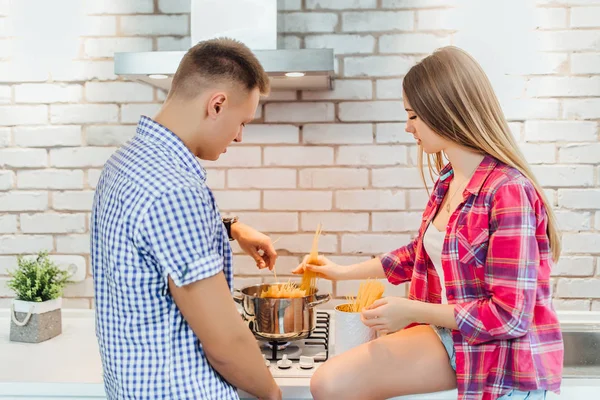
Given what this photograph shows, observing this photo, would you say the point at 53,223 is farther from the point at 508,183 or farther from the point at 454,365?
A: the point at 508,183

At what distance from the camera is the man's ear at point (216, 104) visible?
1.26 metres

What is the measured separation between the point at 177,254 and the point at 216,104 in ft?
1.17

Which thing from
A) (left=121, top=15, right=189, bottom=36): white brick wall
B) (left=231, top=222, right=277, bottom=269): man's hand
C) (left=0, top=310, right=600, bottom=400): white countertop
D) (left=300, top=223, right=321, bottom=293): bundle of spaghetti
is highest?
(left=121, top=15, right=189, bottom=36): white brick wall

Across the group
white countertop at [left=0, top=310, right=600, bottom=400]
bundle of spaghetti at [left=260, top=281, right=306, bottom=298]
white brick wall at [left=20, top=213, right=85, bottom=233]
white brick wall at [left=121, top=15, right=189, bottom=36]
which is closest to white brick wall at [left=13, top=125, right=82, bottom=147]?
white brick wall at [left=20, top=213, right=85, bottom=233]

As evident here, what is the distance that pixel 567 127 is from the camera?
7.03 feet

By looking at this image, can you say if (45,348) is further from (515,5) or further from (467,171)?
(515,5)

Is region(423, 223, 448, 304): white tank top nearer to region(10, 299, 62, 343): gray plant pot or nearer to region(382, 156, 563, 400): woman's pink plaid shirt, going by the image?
region(382, 156, 563, 400): woman's pink plaid shirt

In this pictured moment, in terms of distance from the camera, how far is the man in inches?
43.6

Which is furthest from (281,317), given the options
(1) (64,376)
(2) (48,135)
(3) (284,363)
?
(2) (48,135)

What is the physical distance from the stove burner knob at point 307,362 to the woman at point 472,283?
122 millimetres

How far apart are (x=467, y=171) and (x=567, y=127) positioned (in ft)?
2.58

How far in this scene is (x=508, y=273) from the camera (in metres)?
1.36

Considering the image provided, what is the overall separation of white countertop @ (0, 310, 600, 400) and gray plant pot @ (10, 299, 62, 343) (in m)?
0.03

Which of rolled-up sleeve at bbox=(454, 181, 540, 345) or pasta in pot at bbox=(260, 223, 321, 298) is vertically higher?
rolled-up sleeve at bbox=(454, 181, 540, 345)
